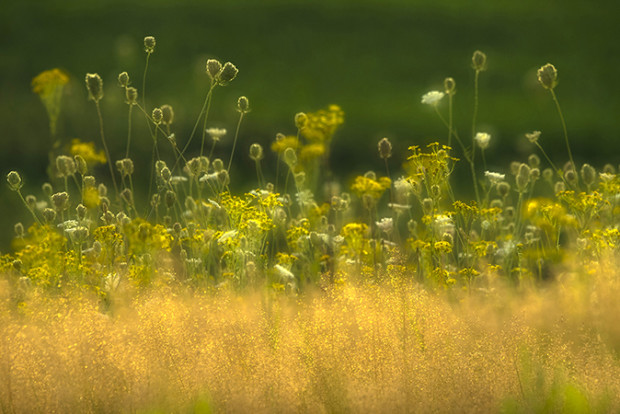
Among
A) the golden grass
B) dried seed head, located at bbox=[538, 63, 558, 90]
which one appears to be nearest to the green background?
dried seed head, located at bbox=[538, 63, 558, 90]

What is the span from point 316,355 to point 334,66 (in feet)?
34.4

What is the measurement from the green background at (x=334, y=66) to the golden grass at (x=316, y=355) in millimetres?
6414

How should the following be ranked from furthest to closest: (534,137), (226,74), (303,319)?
(534,137)
(226,74)
(303,319)

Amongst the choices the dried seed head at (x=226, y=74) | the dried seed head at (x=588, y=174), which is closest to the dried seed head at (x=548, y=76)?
the dried seed head at (x=588, y=174)

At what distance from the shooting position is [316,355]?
2.87m

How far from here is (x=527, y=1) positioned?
15344mm

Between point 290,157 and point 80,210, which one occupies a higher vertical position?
point 290,157

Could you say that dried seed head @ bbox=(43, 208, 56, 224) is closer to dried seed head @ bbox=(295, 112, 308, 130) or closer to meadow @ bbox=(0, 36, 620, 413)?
meadow @ bbox=(0, 36, 620, 413)

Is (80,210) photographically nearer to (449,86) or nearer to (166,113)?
(166,113)

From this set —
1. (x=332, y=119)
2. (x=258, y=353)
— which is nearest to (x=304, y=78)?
(x=332, y=119)

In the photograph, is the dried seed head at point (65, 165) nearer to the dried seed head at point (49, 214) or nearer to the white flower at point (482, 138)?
the dried seed head at point (49, 214)

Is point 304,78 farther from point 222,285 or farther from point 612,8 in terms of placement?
point 222,285

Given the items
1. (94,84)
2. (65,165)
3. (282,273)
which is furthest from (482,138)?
(65,165)

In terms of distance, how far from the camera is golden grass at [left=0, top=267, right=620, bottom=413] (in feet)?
8.87
